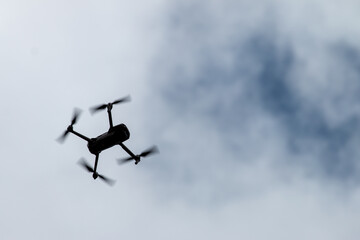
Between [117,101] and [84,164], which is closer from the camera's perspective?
[117,101]

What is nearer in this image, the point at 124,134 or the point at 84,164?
the point at 124,134

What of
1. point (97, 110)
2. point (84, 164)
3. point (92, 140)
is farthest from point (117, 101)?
point (84, 164)

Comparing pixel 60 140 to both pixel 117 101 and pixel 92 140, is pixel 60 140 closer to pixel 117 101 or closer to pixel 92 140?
pixel 92 140

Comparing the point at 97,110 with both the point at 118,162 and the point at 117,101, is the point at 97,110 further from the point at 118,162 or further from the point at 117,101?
the point at 118,162

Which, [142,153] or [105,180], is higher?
[142,153]

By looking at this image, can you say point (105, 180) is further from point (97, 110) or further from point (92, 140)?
point (97, 110)

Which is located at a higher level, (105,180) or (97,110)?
(97,110)

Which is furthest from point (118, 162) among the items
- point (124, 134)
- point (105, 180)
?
point (124, 134)

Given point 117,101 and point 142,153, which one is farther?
point 142,153
